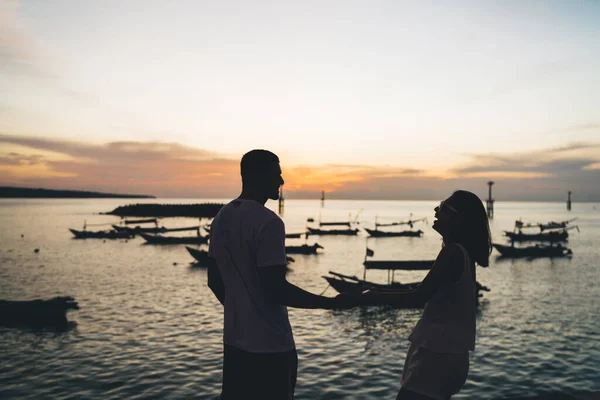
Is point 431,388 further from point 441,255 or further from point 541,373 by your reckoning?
point 541,373

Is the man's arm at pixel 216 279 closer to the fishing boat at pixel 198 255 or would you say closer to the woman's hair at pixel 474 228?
the woman's hair at pixel 474 228

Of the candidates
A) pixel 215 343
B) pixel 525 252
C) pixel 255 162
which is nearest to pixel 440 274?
pixel 255 162

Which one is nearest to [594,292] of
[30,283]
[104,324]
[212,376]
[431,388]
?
[212,376]

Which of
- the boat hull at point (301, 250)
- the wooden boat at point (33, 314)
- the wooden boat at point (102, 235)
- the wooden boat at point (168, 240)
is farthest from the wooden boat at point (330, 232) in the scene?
the wooden boat at point (33, 314)

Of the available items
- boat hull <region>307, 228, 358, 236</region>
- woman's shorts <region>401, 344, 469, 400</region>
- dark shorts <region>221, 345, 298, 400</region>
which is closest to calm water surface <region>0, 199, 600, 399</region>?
woman's shorts <region>401, 344, 469, 400</region>

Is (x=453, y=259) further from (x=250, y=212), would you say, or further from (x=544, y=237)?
(x=544, y=237)

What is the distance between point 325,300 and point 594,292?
38.8 meters

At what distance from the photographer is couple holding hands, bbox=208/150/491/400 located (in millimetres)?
3002

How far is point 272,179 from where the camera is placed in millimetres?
3285

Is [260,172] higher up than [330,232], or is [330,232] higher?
[260,172]

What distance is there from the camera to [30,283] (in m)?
33.5

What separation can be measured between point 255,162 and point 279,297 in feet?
3.24

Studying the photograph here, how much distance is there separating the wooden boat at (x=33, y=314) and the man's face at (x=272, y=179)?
65.3 ft

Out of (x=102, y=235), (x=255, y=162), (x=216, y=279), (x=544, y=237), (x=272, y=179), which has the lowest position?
(x=102, y=235)
